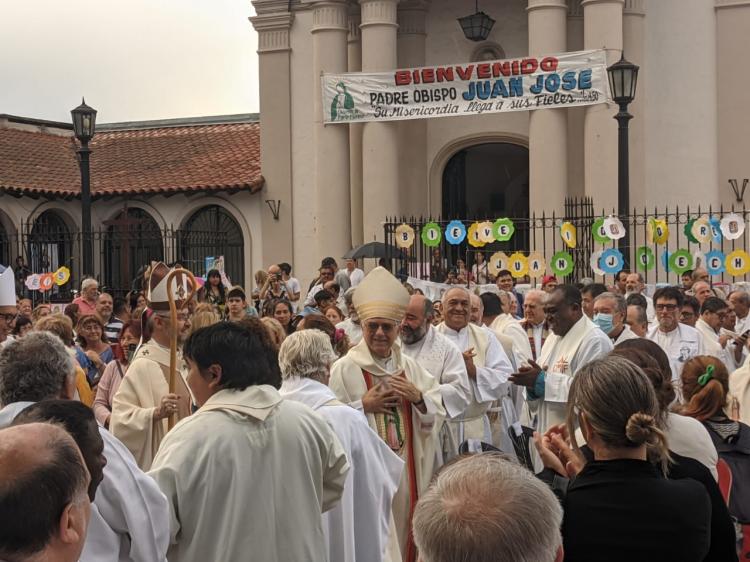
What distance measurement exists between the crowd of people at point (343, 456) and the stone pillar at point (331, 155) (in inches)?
643

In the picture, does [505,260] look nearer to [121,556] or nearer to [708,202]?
[708,202]

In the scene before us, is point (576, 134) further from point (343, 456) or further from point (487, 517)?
point (487, 517)

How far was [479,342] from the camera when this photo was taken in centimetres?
952

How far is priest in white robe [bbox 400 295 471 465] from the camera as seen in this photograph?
829cm

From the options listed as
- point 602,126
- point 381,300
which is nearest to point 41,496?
point 381,300

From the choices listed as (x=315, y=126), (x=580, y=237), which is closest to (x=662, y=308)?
(x=580, y=237)

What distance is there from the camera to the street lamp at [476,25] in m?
24.3

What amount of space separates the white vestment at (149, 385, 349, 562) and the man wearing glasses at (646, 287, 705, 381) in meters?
6.85

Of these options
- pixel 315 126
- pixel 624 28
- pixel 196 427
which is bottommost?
pixel 196 427

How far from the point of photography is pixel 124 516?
4.27 meters

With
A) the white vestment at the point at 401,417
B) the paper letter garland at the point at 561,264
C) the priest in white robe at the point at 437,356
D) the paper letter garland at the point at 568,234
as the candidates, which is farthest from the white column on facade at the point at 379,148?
the white vestment at the point at 401,417

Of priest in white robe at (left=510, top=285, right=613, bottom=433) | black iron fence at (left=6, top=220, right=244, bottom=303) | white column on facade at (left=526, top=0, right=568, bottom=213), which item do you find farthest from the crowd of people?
black iron fence at (left=6, top=220, right=244, bottom=303)

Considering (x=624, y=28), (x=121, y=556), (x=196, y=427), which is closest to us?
(x=121, y=556)

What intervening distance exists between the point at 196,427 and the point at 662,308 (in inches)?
287
